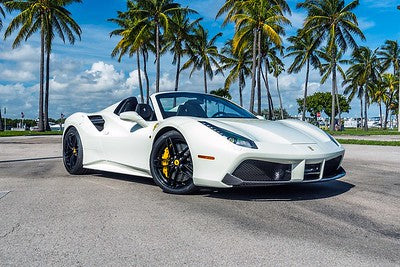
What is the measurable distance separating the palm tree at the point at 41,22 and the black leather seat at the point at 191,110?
3044cm

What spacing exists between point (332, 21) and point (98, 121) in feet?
116

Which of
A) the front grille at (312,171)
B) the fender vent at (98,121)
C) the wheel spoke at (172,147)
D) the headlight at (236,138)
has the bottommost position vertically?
the front grille at (312,171)

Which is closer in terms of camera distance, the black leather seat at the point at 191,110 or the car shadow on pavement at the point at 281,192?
the car shadow on pavement at the point at 281,192

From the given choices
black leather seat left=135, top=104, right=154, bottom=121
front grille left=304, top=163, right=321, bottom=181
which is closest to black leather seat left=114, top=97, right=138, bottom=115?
black leather seat left=135, top=104, right=154, bottom=121

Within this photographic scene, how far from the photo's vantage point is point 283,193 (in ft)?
14.6

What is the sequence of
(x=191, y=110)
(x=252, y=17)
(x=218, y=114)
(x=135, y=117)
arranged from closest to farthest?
(x=135, y=117) → (x=191, y=110) → (x=218, y=114) → (x=252, y=17)

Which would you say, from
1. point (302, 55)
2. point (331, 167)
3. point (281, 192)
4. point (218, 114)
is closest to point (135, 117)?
point (218, 114)

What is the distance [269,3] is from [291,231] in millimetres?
30466

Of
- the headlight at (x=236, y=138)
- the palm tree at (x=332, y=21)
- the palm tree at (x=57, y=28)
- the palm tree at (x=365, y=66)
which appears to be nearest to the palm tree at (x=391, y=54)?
the palm tree at (x=365, y=66)

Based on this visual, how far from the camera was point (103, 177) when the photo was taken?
586 centimetres

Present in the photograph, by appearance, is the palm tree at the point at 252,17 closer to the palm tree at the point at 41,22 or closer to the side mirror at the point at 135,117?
the palm tree at the point at 41,22

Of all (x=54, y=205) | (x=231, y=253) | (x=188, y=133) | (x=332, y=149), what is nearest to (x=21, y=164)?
(x=54, y=205)

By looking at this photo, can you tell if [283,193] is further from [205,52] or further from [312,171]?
[205,52]

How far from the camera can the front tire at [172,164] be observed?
166 inches
